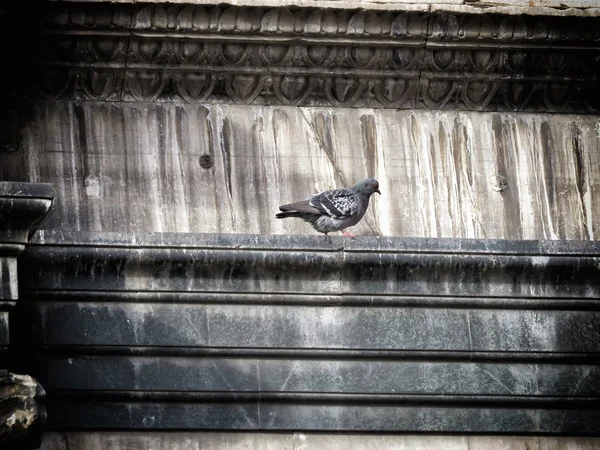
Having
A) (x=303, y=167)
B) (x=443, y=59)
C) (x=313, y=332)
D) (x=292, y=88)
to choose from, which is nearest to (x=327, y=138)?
(x=303, y=167)

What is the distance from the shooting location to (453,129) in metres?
15.4

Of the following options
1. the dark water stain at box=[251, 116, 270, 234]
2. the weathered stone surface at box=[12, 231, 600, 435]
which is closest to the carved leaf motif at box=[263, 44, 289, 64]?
the dark water stain at box=[251, 116, 270, 234]

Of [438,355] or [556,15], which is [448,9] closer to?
[556,15]

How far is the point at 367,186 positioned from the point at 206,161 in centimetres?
122

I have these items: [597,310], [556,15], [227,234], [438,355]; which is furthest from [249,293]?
[556,15]

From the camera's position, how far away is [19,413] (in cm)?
1228

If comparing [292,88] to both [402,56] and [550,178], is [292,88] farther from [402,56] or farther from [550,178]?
[550,178]

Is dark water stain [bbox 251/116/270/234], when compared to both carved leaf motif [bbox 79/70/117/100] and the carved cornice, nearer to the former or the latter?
the carved cornice

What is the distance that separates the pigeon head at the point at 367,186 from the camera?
1457cm

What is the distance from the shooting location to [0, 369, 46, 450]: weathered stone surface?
1226 centimetres

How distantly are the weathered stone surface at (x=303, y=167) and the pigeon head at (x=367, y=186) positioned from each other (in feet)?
1.46

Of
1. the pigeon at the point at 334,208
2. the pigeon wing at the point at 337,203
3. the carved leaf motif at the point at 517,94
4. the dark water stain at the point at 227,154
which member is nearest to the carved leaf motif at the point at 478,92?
the carved leaf motif at the point at 517,94

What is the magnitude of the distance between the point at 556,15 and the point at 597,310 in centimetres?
246

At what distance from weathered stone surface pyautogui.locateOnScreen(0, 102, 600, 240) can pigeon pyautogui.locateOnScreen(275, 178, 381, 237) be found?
1.36 feet
